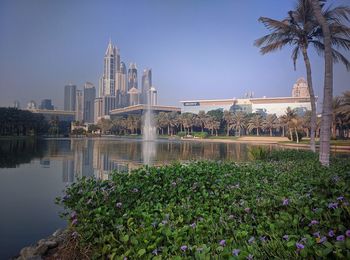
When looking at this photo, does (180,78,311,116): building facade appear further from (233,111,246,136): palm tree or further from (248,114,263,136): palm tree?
(233,111,246,136): palm tree

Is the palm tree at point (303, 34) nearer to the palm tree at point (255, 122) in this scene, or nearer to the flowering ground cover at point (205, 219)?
the flowering ground cover at point (205, 219)

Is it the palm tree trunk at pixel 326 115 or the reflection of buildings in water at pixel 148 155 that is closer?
the palm tree trunk at pixel 326 115

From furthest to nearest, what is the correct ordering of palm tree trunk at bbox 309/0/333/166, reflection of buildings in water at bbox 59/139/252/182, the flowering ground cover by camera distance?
reflection of buildings in water at bbox 59/139/252/182, palm tree trunk at bbox 309/0/333/166, the flowering ground cover

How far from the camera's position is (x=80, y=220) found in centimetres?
367

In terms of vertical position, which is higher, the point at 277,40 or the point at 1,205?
the point at 277,40

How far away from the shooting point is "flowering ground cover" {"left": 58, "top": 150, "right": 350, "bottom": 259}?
2.48 meters

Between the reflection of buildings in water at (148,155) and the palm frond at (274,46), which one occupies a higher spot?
the palm frond at (274,46)

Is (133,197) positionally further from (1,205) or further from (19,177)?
(19,177)

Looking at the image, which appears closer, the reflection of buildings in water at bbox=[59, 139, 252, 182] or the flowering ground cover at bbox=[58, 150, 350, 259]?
the flowering ground cover at bbox=[58, 150, 350, 259]

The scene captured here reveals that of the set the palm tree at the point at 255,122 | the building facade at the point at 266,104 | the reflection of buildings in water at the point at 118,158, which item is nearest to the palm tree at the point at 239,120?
the palm tree at the point at 255,122

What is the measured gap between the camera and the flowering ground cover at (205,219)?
97.7 inches

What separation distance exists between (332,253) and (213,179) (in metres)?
3.23

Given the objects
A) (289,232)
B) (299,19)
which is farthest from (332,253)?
(299,19)

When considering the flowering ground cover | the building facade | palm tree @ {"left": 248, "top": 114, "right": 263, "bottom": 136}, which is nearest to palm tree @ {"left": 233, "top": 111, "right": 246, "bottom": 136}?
palm tree @ {"left": 248, "top": 114, "right": 263, "bottom": 136}
